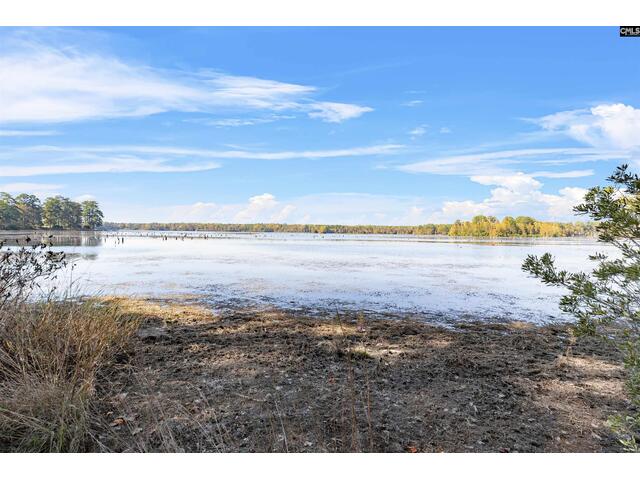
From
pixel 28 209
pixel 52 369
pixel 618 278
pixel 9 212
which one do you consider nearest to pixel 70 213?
pixel 28 209

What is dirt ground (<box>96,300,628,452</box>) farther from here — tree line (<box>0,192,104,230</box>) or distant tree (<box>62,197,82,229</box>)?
distant tree (<box>62,197,82,229</box>)

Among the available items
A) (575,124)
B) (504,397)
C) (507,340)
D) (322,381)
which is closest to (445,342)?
(507,340)

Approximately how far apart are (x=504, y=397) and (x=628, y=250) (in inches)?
61.1

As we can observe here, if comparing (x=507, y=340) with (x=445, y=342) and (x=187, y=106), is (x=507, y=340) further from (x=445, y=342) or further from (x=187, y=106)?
(x=187, y=106)

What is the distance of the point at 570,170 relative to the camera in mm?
4031

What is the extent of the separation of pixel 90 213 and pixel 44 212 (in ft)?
21.6

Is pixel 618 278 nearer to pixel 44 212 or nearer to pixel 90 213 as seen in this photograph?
pixel 44 212

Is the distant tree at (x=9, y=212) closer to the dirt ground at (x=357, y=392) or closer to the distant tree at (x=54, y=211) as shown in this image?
the distant tree at (x=54, y=211)

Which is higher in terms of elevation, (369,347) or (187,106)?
(187,106)

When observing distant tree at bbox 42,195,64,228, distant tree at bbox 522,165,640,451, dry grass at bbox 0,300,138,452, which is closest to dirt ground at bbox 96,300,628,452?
dry grass at bbox 0,300,138,452

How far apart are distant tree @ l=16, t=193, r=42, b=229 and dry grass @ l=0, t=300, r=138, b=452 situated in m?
7.38

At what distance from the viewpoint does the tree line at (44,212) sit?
939 centimetres

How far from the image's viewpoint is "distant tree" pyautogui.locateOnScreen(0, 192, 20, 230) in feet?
29.5

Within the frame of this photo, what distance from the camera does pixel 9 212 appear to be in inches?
377
